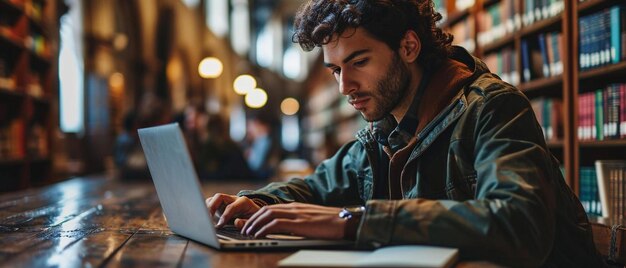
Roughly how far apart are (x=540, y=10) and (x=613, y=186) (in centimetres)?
154

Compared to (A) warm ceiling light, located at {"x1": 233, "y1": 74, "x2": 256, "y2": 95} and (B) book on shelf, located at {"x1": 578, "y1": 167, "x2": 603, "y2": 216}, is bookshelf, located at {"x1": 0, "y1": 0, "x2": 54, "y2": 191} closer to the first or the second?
(B) book on shelf, located at {"x1": 578, "y1": 167, "x2": 603, "y2": 216}

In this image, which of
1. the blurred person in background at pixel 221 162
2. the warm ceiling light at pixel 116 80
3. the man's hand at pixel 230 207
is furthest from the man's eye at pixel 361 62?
the warm ceiling light at pixel 116 80

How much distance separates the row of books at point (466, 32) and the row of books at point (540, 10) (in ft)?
2.29

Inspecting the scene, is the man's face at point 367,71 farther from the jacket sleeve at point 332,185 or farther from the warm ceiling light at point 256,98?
the warm ceiling light at point 256,98

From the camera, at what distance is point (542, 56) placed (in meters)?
3.42

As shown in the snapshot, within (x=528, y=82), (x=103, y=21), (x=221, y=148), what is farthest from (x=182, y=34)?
(x=528, y=82)

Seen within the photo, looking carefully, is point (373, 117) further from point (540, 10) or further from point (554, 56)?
point (540, 10)

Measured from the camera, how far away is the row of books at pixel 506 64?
12.4ft

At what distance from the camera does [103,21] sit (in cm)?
953

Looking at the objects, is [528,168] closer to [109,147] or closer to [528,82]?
[528,82]

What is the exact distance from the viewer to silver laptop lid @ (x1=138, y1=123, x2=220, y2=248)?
1.11m

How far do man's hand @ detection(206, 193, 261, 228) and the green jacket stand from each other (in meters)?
0.09

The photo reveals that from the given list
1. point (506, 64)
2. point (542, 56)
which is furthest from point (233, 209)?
point (506, 64)

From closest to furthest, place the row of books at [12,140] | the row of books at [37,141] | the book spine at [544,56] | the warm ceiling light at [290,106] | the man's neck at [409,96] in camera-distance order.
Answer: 1. the man's neck at [409,96]
2. the book spine at [544,56]
3. the row of books at [12,140]
4. the row of books at [37,141]
5. the warm ceiling light at [290,106]
